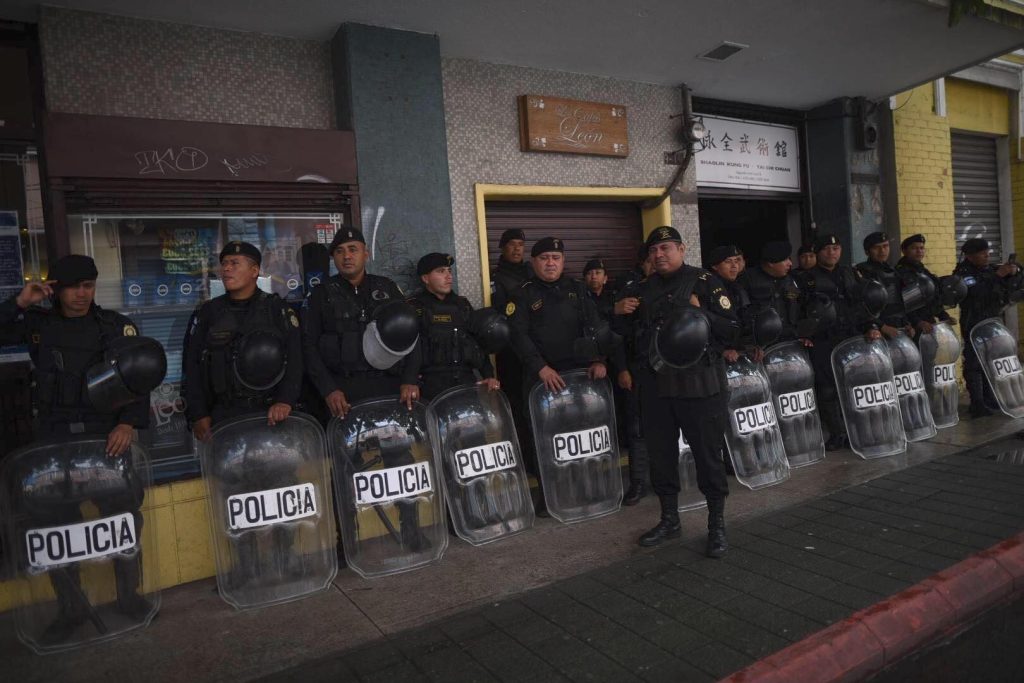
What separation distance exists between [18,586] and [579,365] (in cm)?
331

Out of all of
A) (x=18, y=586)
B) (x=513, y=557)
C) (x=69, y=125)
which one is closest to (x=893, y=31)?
(x=513, y=557)

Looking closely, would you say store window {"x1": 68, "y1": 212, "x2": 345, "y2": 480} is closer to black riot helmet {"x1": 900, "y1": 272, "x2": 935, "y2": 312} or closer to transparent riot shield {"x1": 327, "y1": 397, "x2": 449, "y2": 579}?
transparent riot shield {"x1": 327, "y1": 397, "x2": 449, "y2": 579}

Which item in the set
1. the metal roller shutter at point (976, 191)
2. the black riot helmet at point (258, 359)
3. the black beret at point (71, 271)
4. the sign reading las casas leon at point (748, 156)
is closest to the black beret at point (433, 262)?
the black riot helmet at point (258, 359)

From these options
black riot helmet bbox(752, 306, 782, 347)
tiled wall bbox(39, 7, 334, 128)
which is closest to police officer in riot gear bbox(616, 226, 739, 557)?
black riot helmet bbox(752, 306, 782, 347)

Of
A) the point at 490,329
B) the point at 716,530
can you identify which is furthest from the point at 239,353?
the point at 716,530

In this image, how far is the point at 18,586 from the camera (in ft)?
10.1

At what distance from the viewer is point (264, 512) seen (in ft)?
11.3

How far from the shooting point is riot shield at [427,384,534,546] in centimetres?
403

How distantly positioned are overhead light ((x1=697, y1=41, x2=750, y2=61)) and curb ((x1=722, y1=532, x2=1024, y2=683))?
432cm

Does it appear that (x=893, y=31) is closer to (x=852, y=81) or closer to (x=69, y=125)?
(x=852, y=81)

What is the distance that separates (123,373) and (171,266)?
142cm

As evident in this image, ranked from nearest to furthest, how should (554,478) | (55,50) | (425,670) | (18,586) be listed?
(425,670), (18,586), (55,50), (554,478)

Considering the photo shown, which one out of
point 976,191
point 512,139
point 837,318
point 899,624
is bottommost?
point 899,624

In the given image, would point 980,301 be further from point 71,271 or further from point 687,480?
point 71,271
